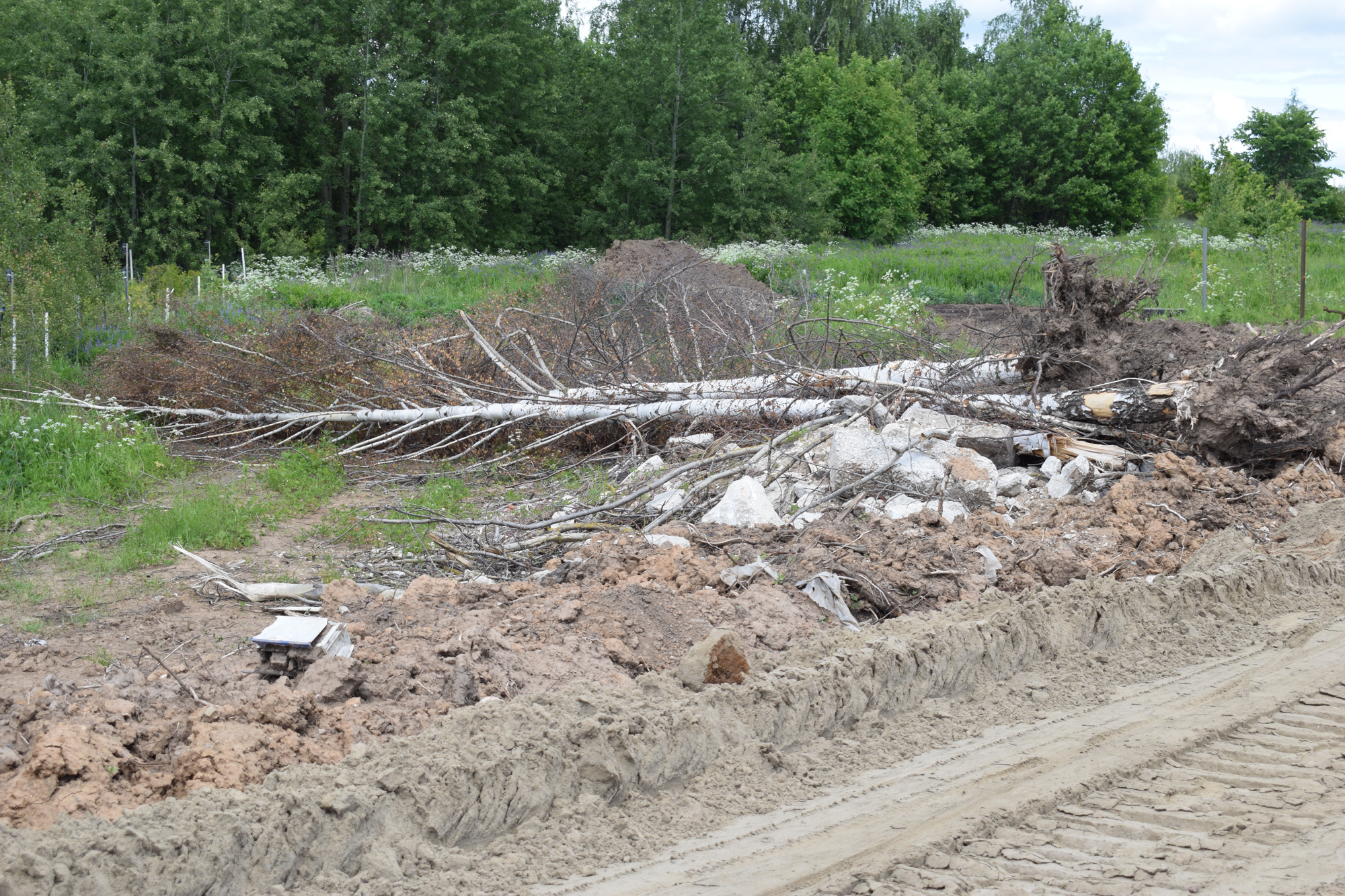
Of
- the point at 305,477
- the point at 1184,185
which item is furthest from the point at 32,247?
the point at 1184,185

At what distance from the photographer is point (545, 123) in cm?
Result: 3347

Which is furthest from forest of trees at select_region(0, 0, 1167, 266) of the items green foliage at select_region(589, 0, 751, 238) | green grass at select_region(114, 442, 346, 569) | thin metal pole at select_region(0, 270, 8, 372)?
green grass at select_region(114, 442, 346, 569)

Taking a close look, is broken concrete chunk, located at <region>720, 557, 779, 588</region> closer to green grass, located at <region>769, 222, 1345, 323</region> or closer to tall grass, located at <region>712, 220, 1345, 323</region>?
green grass, located at <region>769, 222, 1345, 323</region>

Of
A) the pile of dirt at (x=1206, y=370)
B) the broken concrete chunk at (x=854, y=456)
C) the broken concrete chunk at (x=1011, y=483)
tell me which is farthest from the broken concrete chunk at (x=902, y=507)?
the pile of dirt at (x=1206, y=370)

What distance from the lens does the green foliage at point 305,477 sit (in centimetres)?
788

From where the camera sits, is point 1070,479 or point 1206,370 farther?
point 1206,370

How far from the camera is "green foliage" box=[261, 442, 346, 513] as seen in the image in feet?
25.8

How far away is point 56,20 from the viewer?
24859mm

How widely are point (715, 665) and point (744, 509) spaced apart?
2.46 meters

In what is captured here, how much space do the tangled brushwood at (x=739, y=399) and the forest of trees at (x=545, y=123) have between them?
4.55m

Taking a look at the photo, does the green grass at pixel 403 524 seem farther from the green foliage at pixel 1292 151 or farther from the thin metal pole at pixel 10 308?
the green foliage at pixel 1292 151

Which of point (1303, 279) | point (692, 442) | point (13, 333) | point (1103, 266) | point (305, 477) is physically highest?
point (1103, 266)

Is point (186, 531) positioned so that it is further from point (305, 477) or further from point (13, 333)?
point (13, 333)

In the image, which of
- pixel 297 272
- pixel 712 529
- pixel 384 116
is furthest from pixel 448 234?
pixel 712 529
